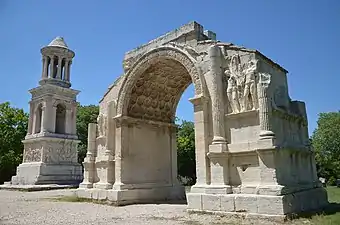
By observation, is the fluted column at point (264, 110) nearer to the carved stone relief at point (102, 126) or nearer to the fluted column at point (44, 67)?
the carved stone relief at point (102, 126)

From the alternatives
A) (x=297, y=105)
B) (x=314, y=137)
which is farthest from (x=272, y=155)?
(x=314, y=137)

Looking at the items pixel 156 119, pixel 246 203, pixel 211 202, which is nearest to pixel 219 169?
pixel 211 202

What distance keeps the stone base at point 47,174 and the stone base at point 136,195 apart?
1039cm

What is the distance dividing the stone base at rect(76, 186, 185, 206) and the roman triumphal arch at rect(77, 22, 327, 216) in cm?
4

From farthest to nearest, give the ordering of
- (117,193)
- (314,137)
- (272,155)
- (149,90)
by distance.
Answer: (314,137) → (149,90) → (117,193) → (272,155)

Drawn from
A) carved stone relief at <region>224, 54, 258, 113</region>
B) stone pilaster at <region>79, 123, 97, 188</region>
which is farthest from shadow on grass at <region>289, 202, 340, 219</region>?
stone pilaster at <region>79, 123, 97, 188</region>

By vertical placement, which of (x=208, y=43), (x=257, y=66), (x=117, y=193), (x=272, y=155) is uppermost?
(x=208, y=43)

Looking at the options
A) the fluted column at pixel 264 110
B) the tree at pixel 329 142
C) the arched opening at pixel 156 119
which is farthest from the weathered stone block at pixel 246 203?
the tree at pixel 329 142

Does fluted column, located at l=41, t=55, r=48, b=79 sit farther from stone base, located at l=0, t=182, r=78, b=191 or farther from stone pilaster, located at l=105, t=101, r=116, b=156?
Result: stone pilaster, located at l=105, t=101, r=116, b=156

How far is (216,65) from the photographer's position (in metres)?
10.2

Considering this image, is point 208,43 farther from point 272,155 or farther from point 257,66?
point 272,155

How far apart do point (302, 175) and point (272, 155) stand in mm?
2353

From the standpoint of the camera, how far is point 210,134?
403 inches

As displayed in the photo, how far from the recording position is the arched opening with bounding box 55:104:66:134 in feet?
88.6
